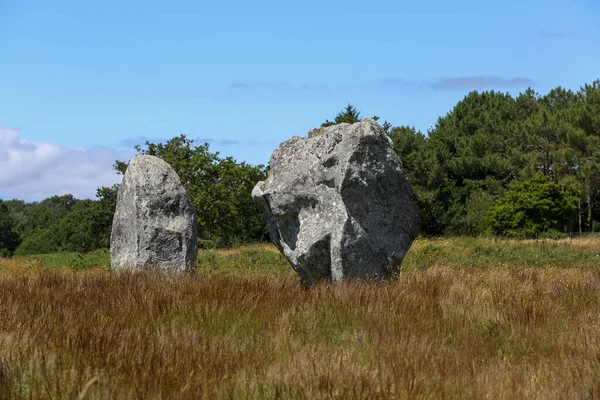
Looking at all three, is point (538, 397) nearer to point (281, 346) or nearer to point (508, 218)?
point (281, 346)

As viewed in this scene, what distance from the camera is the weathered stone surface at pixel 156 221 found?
13.2 meters

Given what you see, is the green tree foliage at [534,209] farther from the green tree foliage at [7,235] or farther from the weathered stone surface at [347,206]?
the green tree foliage at [7,235]

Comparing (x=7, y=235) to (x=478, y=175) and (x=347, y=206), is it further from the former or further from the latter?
(x=347, y=206)

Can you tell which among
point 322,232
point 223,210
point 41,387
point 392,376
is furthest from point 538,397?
point 223,210

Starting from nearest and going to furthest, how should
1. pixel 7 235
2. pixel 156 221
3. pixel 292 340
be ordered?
pixel 292 340
pixel 156 221
pixel 7 235

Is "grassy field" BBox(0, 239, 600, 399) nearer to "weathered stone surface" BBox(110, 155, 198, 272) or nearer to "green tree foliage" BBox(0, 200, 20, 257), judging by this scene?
"weathered stone surface" BBox(110, 155, 198, 272)

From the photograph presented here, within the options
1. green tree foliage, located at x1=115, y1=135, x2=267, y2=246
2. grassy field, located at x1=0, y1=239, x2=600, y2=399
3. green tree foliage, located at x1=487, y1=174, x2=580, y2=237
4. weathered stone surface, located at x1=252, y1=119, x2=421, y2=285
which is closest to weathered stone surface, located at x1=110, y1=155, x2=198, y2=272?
grassy field, located at x1=0, y1=239, x2=600, y2=399

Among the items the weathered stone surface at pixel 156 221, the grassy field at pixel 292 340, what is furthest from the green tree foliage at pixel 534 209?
the grassy field at pixel 292 340

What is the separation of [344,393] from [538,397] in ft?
4.78

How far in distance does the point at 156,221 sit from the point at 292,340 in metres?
7.67

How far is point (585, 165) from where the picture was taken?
47781 mm

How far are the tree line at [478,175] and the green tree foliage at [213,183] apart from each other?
0.07 meters

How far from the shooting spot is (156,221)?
43.6 ft

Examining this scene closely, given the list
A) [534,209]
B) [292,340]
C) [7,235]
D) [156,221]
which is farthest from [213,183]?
[7,235]
